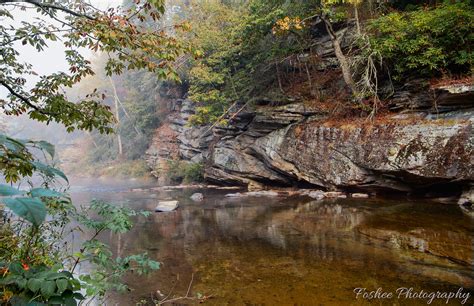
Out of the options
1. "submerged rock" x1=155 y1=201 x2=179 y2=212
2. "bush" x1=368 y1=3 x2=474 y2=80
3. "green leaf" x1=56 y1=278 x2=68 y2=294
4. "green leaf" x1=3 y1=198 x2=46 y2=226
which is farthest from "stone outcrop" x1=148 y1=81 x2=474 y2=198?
"green leaf" x1=3 y1=198 x2=46 y2=226

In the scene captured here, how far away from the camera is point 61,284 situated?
1146 millimetres

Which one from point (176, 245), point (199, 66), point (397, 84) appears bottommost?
point (176, 245)

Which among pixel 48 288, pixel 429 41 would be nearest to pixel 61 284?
pixel 48 288

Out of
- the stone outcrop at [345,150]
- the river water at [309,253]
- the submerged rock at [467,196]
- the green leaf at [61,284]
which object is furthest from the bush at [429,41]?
the green leaf at [61,284]

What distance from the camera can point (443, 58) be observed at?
350 inches

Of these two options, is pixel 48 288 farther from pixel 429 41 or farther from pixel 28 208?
pixel 429 41

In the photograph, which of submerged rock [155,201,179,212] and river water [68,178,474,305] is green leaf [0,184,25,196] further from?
submerged rock [155,201,179,212]

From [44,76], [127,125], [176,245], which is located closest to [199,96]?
[176,245]

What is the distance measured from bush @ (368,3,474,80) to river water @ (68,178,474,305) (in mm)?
4302

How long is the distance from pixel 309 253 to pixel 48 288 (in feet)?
17.5

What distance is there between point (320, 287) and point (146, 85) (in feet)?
95.1

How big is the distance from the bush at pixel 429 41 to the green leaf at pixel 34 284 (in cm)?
1071

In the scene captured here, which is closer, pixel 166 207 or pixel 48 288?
pixel 48 288

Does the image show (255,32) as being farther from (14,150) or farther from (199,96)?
(14,150)
